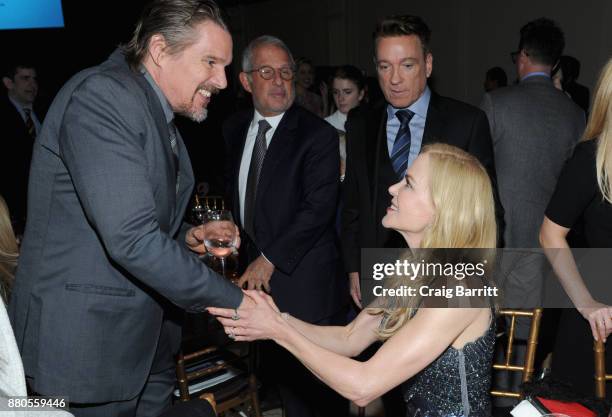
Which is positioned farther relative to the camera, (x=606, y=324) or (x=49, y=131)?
(x=606, y=324)

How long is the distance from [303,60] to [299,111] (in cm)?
324

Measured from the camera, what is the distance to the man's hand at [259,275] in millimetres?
2652

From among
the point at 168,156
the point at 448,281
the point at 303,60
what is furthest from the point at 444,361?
the point at 303,60

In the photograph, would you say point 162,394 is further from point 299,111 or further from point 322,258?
point 299,111

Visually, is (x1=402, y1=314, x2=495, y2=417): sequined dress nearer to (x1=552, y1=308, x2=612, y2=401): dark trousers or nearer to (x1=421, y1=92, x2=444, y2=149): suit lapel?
(x1=552, y1=308, x2=612, y2=401): dark trousers

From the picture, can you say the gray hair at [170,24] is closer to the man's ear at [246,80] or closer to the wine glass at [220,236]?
the wine glass at [220,236]

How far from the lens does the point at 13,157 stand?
4949mm

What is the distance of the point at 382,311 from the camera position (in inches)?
76.5

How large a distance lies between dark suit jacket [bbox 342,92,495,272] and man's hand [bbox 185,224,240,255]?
68 centimetres

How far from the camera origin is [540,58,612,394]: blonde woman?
1935mm

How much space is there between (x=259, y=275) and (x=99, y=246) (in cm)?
114

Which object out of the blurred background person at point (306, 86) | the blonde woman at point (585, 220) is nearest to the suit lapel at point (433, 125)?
the blonde woman at point (585, 220)

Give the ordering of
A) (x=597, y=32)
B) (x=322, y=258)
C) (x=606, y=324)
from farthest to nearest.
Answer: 1. (x=597, y=32)
2. (x=322, y=258)
3. (x=606, y=324)

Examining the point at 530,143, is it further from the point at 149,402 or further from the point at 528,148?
the point at 149,402
